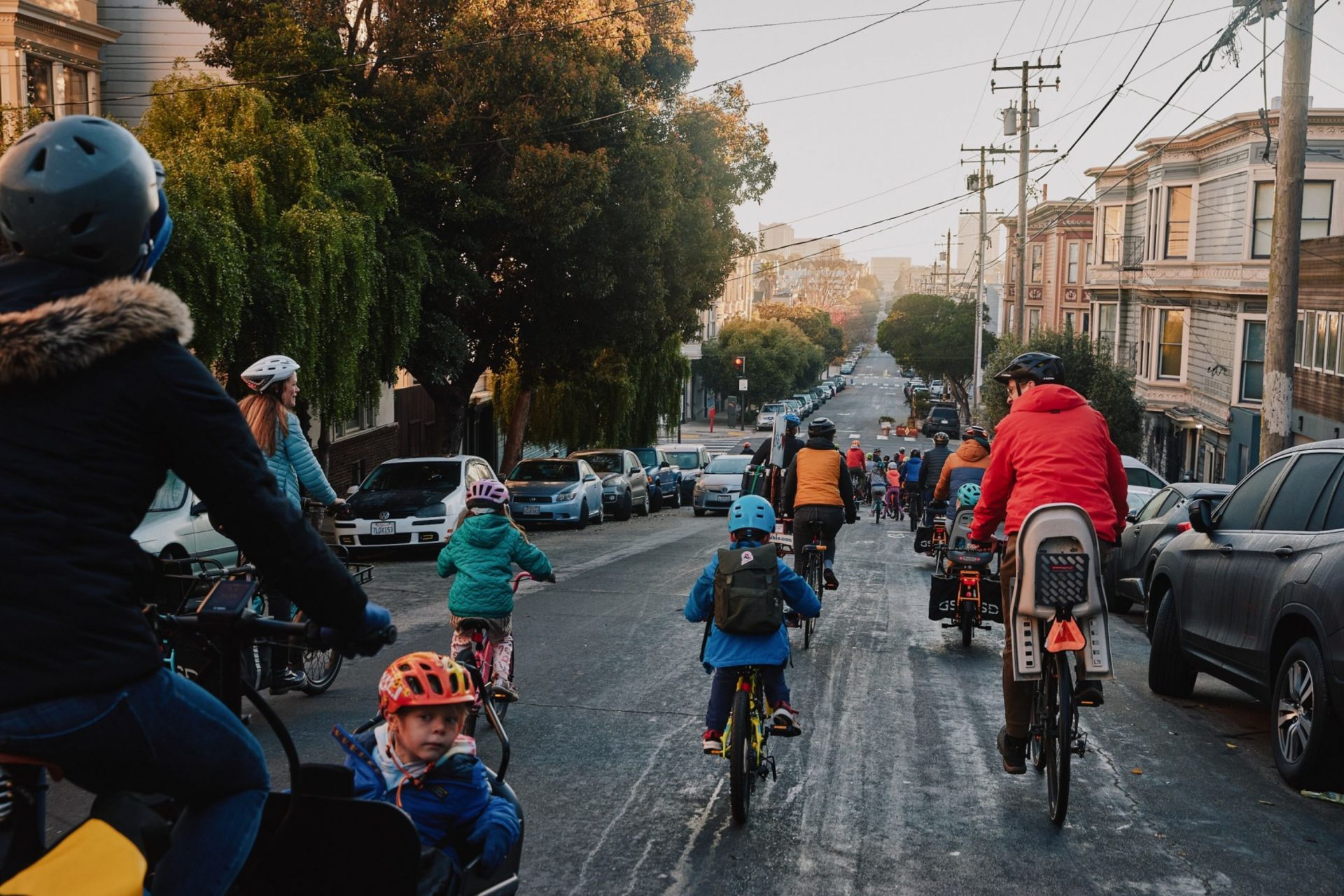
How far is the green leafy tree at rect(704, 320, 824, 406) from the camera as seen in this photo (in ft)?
293

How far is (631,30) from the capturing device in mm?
26859

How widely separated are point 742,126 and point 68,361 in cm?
3187

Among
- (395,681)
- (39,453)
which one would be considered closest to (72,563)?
(39,453)

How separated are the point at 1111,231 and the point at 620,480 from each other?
2975 centimetres

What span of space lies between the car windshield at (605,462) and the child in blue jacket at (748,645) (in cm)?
2433

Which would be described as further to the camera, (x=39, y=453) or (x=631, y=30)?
(x=631, y=30)

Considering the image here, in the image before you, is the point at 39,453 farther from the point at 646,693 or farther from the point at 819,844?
the point at 646,693

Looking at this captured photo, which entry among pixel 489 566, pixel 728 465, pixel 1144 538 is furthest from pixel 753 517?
pixel 728 465

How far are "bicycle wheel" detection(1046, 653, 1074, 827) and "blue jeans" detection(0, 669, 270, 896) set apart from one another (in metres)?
4.13

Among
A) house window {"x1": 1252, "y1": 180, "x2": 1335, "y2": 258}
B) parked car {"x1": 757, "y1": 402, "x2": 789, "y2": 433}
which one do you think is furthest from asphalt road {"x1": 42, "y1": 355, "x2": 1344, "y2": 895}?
parked car {"x1": 757, "y1": 402, "x2": 789, "y2": 433}

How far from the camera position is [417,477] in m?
20.2

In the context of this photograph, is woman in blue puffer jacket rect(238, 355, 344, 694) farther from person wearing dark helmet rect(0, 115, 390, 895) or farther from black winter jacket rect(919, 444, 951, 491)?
black winter jacket rect(919, 444, 951, 491)

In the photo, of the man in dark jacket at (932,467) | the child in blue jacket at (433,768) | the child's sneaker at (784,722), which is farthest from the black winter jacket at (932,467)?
the child in blue jacket at (433,768)

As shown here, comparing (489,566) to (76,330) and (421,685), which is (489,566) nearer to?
(421,685)
